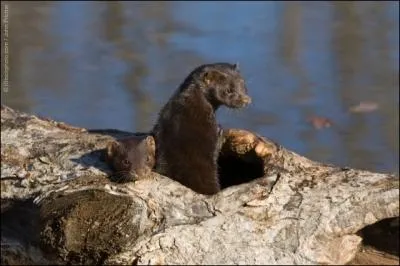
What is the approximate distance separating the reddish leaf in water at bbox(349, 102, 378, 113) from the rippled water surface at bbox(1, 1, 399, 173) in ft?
0.04

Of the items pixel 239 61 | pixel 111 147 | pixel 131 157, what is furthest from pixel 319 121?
pixel 131 157

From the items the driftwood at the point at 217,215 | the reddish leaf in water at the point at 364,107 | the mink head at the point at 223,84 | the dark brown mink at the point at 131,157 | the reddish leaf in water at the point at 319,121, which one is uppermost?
the reddish leaf in water at the point at 364,107

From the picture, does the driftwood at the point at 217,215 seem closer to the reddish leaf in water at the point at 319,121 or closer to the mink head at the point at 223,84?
the mink head at the point at 223,84

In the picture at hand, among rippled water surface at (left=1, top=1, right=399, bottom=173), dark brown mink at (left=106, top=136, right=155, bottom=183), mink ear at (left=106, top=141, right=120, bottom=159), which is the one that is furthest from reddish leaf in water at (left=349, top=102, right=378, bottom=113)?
mink ear at (left=106, top=141, right=120, bottom=159)

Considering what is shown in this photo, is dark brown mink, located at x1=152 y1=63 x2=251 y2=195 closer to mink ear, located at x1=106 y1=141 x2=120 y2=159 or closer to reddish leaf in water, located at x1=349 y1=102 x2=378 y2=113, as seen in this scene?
mink ear, located at x1=106 y1=141 x2=120 y2=159

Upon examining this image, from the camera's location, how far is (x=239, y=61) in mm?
9578

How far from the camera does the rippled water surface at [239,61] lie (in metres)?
8.48

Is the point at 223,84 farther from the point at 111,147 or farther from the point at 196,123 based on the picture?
the point at 111,147

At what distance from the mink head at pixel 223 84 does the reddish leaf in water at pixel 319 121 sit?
3.51 m

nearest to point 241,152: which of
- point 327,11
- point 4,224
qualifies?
point 4,224

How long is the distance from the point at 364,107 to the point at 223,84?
408cm

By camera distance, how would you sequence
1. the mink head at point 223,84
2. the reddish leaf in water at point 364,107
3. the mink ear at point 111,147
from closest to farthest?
the mink ear at point 111,147 → the mink head at point 223,84 → the reddish leaf in water at point 364,107

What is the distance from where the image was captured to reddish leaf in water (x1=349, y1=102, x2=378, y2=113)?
8781mm

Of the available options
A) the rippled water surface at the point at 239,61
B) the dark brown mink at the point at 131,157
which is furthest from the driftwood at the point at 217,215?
the rippled water surface at the point at 239,61
